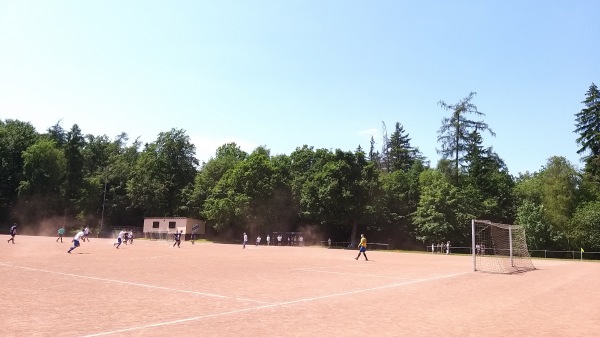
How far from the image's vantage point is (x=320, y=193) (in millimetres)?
69500

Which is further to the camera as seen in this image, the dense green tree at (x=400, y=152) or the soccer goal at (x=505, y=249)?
the dense green tree at (x=400, y=152)

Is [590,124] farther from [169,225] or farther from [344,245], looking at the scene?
[169,225]

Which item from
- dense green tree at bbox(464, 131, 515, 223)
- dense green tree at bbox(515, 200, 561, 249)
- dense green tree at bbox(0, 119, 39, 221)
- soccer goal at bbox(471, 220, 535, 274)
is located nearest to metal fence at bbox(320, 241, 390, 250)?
dense green tree at bbox(464, 131, 515, 223)

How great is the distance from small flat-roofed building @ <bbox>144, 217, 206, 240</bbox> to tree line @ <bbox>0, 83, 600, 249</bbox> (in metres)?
3.55

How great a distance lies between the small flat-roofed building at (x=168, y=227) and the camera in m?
71.3

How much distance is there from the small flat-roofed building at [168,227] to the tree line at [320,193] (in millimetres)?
3549

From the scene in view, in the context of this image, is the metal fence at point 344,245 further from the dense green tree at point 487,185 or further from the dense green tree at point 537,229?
the dense green tree at point 537,229

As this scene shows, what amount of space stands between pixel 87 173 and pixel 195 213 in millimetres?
31648

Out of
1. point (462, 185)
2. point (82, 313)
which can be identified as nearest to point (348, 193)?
point (462, 185)

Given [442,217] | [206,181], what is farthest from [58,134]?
[442,217]

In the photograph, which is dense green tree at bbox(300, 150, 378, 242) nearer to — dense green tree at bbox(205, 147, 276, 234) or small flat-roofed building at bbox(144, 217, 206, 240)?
dense green tree at bbox(205, 147, 276, 234)

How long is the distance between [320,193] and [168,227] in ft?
85.7

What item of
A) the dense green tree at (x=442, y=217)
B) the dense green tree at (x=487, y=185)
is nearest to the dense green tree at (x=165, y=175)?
the dense green tree at (x=442, y=217)

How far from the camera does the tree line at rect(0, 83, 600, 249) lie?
2470 inches
